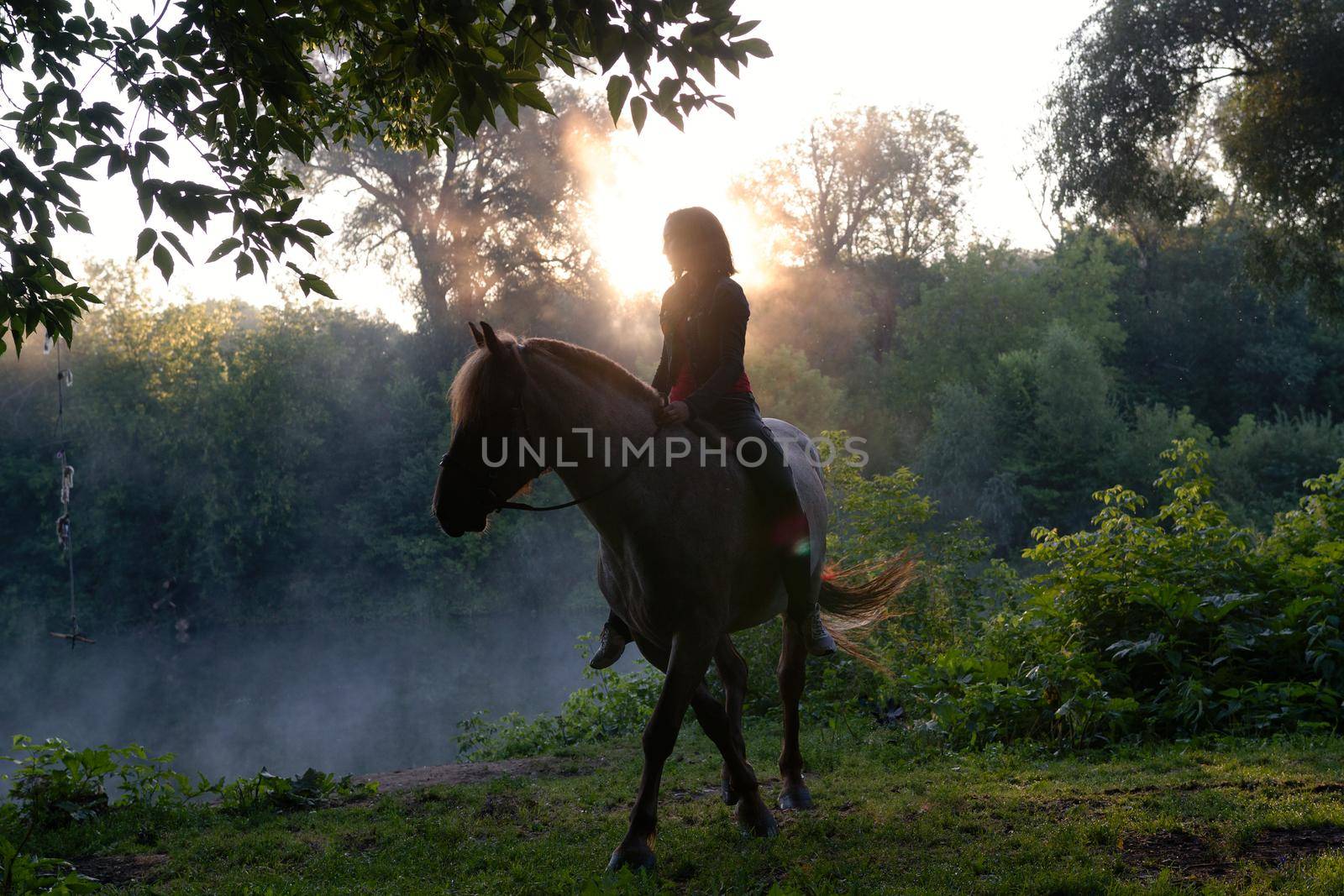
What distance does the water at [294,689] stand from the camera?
18641 mm

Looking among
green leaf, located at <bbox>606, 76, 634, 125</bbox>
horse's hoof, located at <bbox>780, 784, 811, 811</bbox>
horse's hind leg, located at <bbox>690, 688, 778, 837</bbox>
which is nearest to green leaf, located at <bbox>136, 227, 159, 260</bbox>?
green leaf, located at <bbox>606, 76, 634, 125</bbox>

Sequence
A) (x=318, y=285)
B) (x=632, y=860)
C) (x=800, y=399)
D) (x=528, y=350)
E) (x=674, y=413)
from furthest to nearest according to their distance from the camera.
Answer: (x=800, y=399), (x=674, y=413), (x=528, y=350), (x=632, y=860), (x=318, y=285)

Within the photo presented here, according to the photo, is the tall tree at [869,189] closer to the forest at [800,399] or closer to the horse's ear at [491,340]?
the forest at [800,399]

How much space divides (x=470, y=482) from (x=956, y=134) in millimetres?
40700

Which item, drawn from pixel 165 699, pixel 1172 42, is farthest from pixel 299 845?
pixel 165 699

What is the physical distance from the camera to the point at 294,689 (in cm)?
2441

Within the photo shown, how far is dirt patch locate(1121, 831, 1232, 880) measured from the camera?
365 cm

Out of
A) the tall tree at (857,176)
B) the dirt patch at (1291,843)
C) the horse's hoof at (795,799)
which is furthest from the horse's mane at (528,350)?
the tall tree at (857,176)

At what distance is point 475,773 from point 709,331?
404cm

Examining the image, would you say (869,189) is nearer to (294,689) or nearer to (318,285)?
(294,689)

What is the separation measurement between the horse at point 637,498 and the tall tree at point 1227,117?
14.4 meters

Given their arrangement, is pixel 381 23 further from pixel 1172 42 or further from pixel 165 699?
pixel 165 699

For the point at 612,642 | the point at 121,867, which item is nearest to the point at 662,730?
the point at 612,642

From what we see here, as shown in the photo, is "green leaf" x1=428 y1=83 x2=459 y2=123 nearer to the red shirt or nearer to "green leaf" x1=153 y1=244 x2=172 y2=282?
"green leaf" x1=153 y1=244 x2=172 y2=282
